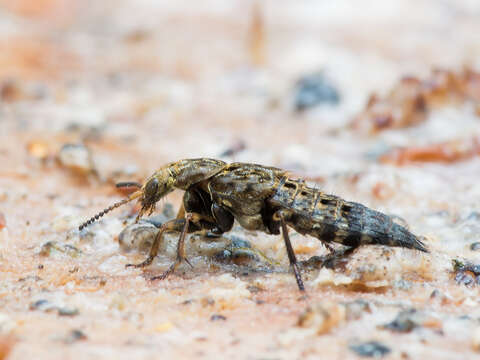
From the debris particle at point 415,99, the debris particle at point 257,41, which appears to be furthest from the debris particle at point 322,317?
the debris particle at point 257,41

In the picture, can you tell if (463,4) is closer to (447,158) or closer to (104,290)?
(447,158)

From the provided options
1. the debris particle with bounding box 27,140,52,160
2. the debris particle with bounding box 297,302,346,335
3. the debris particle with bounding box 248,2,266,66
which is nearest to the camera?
the debris particle with bounding box 297,302,346,335

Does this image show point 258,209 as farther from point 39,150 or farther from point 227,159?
point 39,150

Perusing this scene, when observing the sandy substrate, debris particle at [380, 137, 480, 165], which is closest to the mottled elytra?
the sandy substrate

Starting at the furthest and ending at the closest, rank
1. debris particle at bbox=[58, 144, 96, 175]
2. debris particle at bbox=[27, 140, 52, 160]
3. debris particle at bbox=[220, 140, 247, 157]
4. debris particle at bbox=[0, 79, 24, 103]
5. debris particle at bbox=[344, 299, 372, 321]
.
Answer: debris particle at bbox=[0, 79, 24, 103]
debris particle at bbox=[220, 140, 247, 157]
debris particle at bbox=[27, 140, 52, 160]
debris particle at bbox=[58, 144, 96, 175]
debris particle at bbox=[344, 299, 372, 321]

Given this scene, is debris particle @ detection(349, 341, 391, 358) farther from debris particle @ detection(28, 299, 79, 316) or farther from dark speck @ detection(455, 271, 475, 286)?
debris particle @ detection(28, 299, 79, 316)

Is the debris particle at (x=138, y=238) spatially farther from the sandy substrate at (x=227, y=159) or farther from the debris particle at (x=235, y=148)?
the debris particle at (x=235, y=148)

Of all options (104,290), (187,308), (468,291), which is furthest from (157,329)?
(468,291)
